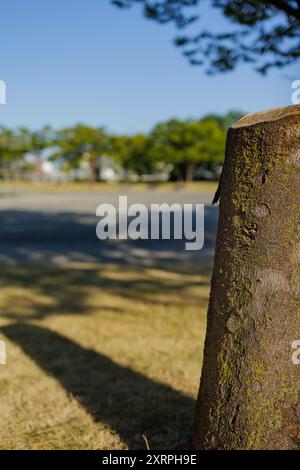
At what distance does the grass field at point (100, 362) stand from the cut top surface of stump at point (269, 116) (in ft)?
5.14

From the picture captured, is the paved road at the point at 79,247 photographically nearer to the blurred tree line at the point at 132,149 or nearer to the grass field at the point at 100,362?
the grass field at the point at 100,362

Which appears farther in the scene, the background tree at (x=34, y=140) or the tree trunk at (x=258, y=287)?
the background tree at (x=34, y=140)

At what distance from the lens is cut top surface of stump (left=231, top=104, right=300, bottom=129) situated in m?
1.63

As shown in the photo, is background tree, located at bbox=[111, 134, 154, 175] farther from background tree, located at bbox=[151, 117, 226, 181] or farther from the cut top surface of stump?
the cut top surface of stump

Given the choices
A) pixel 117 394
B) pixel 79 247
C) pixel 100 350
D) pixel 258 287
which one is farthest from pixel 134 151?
pixel 258 287

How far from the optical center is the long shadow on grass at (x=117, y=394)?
8.23ft

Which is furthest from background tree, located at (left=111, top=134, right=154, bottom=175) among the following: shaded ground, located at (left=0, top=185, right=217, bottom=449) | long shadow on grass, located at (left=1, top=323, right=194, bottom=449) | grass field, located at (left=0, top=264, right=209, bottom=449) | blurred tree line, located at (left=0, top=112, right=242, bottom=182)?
long shadow on grass, located at (left=1, top=323, right=194, bottom=449)

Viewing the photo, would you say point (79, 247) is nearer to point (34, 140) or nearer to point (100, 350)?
point (100, 350)

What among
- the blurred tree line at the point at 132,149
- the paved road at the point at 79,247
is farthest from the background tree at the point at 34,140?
the paved road at the point at 79,247

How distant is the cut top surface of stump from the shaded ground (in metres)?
1.61

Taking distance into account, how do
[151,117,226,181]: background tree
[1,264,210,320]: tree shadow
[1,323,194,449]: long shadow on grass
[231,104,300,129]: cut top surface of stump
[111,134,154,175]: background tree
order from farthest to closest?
[111,134,154,175]: background tree → [151,117,226,181]: background tree → [1,264,210,320]: tree shadow → [1,323,194,449]: long shadow on grass → [231,104,300,129]: cut top surface of stump

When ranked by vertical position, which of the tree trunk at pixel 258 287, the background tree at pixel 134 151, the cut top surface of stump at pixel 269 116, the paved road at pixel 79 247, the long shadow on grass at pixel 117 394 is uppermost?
the background tree at pixel 134 151

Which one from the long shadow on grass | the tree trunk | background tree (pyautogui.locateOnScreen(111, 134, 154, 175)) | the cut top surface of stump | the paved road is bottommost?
the long shadow on grass

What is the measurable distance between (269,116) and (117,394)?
79.5 inches
